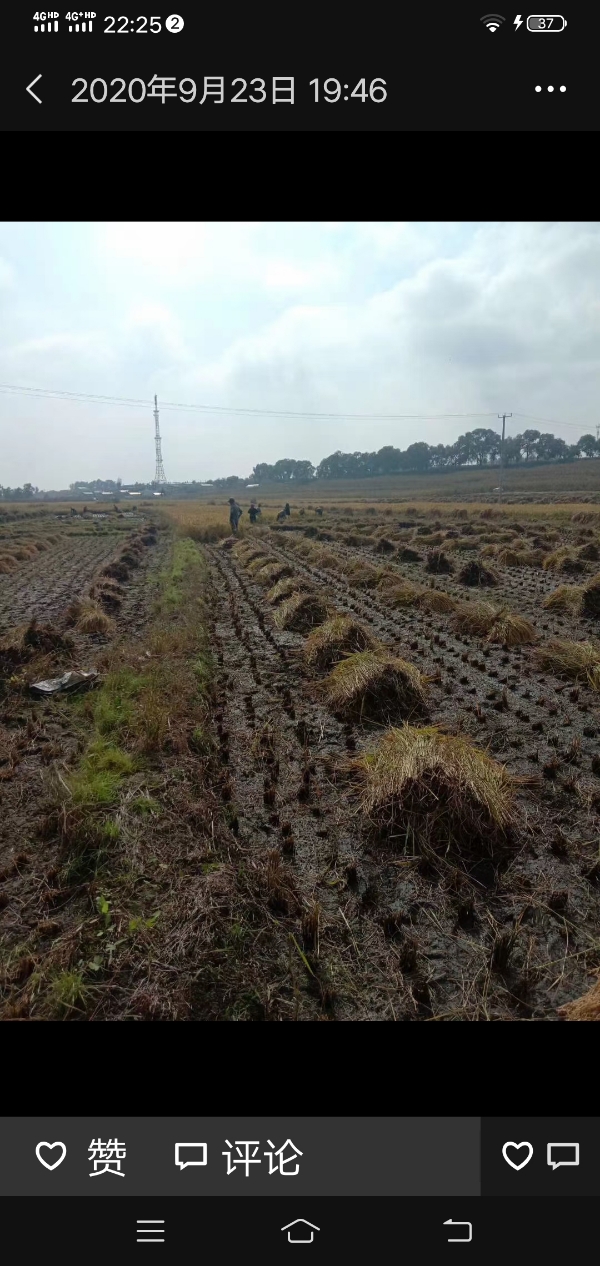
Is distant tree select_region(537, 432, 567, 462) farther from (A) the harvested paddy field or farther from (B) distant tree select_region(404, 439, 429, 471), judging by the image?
(A) the harvested paddy field

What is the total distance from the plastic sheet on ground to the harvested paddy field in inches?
9.9

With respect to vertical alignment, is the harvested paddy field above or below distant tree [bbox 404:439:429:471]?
below

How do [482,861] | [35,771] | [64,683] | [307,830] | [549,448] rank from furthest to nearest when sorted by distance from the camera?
[549,448] → [64,683] → [35,771] → [307,830] → [482,861]

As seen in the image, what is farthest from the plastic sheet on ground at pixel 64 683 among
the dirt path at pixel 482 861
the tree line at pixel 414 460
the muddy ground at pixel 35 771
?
the tree line at pixel 414 460

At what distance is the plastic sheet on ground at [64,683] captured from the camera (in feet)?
23.1

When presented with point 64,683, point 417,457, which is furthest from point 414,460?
point 64,683

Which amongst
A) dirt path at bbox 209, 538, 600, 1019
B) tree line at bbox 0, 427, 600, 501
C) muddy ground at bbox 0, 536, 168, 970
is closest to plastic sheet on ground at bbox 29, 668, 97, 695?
muddy ground at bbox 0, 536, 168, 970

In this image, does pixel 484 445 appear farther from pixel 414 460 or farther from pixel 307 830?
pixel 307 830

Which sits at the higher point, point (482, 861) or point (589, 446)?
point (589, 446)

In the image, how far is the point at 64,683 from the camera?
721 centimetres

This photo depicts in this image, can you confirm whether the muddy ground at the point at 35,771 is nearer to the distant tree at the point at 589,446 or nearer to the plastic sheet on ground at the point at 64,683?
the plastic sheet on ground at the point at 64,683

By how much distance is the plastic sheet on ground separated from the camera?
23.1 feet

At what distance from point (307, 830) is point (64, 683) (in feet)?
14.6

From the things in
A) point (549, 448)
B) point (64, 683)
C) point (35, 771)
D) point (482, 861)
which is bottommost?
point (482, 861)
